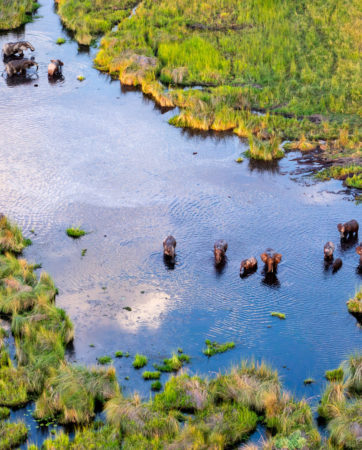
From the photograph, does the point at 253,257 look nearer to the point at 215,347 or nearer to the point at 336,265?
the point at 336,265

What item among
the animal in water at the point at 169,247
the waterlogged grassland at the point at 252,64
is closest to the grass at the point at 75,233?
the animal in water at the point at 169,247

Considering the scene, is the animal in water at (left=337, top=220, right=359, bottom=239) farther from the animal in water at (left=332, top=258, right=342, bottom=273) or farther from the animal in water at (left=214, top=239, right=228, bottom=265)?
the animal in water at (left=214, top=239, right=228, bottom=265)

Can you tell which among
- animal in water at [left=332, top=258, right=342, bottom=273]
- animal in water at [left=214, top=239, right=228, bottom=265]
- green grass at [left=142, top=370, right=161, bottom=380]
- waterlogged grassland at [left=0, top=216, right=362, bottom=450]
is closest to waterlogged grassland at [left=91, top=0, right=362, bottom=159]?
animal in water at [left=214, top=239, right=228, bottom=265]

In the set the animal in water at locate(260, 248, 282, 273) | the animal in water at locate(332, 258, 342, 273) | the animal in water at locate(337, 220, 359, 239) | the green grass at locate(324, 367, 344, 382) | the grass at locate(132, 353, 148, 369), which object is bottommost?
the grass at locate(132, 353, 148, 369)

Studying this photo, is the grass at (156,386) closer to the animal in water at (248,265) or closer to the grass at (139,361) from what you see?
the grass at (139,361)

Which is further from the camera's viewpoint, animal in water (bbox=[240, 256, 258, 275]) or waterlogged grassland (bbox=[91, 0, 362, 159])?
waterlogged grassland (bbox=[91, 0, 362, 159])

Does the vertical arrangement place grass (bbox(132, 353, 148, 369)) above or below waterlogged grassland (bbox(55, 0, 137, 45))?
below
